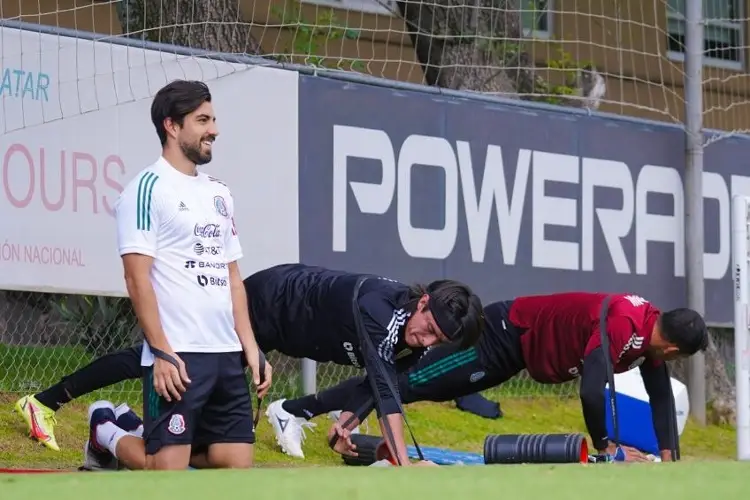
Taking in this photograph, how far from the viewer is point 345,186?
9.38 metres

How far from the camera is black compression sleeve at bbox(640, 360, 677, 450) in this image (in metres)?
7.63

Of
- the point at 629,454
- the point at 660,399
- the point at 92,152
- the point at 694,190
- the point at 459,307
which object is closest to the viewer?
the point at 459,307

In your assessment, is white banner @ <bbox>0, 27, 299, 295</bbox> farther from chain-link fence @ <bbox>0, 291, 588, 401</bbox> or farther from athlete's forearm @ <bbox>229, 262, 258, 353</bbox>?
athlete's forearm @ <bbox>229, 262, 258, 353</bbox>

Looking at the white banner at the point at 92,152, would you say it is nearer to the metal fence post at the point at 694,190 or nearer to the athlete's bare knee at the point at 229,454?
the athlete's bare knee at the point at 229,454

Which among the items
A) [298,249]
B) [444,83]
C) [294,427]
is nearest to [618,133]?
[444,83]

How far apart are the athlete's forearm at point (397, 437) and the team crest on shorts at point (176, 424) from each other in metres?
0.95

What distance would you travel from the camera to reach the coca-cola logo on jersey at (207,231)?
549 centimetres

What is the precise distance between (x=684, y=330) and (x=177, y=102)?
9.34 feet

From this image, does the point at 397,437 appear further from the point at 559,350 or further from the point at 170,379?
the point at 559,350

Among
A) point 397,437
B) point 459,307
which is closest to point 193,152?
point 459,307

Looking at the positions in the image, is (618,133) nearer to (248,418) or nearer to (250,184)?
(250,184)

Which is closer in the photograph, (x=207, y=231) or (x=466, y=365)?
(x=207, y=231)

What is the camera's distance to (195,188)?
5539 mm

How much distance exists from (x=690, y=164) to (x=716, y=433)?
6.53 ft
